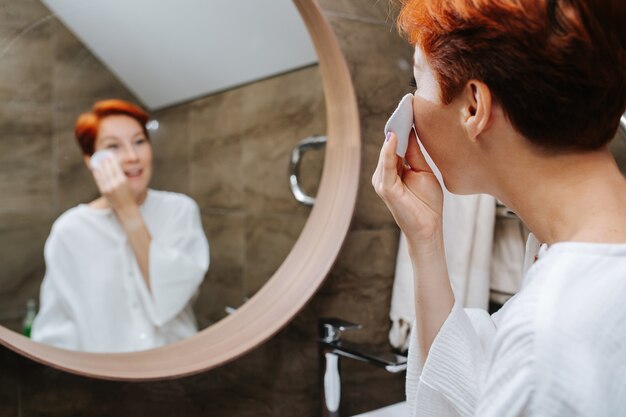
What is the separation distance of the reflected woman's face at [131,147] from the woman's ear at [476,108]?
0.52m

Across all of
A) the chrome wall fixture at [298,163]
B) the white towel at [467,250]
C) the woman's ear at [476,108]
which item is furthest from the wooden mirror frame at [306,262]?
the woman's ear at [476,108]

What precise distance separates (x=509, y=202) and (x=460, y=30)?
0.63 feet

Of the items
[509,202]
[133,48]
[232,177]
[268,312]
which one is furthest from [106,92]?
[509,202]

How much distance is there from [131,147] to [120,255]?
0.17 m

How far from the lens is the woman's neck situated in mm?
534

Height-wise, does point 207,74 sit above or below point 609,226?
above

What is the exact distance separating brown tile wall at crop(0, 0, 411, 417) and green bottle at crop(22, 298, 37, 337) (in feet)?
0.12

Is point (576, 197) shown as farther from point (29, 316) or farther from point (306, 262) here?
point (29, 316)

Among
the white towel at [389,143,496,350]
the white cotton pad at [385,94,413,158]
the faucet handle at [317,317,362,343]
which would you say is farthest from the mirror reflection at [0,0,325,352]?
the white cotton pad at [385,94,413,158]

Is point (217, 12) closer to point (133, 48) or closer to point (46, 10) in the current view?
point (133, 48)

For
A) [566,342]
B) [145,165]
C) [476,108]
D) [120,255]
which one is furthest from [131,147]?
[566,342]

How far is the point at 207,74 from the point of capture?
0.99m

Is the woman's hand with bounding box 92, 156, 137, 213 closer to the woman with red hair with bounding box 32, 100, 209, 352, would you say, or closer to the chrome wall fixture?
the woman with red hair with bounding box 32, 100, 209, 352

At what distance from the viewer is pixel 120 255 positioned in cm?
89
